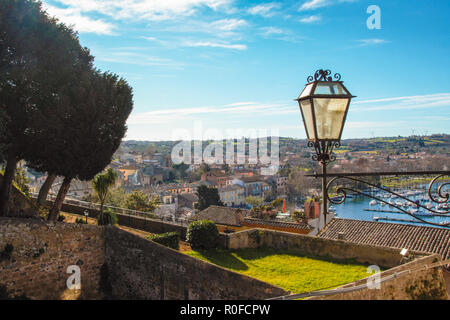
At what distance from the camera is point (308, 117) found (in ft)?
10.8

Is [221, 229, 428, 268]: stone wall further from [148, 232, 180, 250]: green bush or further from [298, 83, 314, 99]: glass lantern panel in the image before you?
[298, 83, 314, 99]: glass lantern panel

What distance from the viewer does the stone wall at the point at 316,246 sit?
10945mm

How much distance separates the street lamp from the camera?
318 centimetres

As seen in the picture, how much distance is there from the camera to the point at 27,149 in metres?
11.2

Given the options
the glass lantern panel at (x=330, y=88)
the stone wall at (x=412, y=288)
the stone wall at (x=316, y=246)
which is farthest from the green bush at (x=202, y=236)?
the glass lantern panel at (x=330, y=88)

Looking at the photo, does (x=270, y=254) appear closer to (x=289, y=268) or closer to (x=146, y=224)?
(x=289, y=268)

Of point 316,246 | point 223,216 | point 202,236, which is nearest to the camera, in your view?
point 316,246

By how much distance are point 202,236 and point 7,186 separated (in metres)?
6.96

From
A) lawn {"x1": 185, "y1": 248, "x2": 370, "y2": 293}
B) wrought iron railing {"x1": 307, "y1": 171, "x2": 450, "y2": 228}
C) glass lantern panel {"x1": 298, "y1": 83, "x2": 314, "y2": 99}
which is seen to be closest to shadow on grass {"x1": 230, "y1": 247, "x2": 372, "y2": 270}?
lawn {"x1": 185, "y1": 248, "x2": 370, "y2": 293}

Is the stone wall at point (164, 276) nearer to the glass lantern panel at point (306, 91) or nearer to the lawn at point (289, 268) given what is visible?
the lawn at point (289, 268)

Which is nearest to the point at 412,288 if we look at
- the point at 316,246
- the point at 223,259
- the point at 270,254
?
the point at 316,246

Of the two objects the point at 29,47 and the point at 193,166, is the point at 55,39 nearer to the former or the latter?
the point at 29,47

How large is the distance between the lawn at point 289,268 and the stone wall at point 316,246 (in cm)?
31
